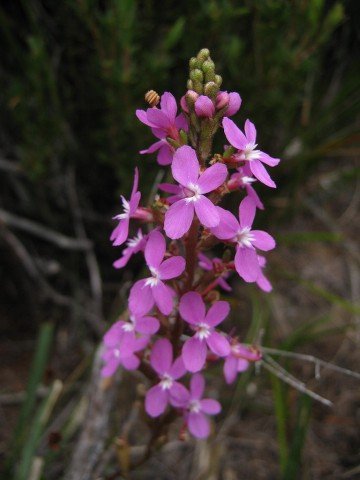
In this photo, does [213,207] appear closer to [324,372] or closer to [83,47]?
[83,47]

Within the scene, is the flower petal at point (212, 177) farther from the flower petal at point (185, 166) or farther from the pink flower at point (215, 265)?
the pink flower at point (215, 265)

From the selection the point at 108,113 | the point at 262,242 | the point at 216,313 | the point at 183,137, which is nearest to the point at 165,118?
the point at 183,137

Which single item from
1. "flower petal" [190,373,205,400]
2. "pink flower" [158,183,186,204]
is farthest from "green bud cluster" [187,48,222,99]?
"flower petal" [190,373,205,400]

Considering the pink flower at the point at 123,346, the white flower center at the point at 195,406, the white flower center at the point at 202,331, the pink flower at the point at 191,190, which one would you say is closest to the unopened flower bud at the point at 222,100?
the pink flower at the point at 191,190

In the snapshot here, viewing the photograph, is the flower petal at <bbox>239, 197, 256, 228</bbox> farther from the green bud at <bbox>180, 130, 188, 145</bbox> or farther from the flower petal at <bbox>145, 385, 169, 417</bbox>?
the flower petal at <bbox>145, 385, 169, 417</bbox>

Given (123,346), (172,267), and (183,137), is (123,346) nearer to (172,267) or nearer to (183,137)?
(172,267)

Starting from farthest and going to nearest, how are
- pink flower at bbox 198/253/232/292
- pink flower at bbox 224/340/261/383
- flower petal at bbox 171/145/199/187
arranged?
pink flower at bbox 224/340/261/383, pink flower at bbox 198/253/232/292, flower petal at bbox 171/145/199/187

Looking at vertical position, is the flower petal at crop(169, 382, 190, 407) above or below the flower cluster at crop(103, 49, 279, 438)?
below
